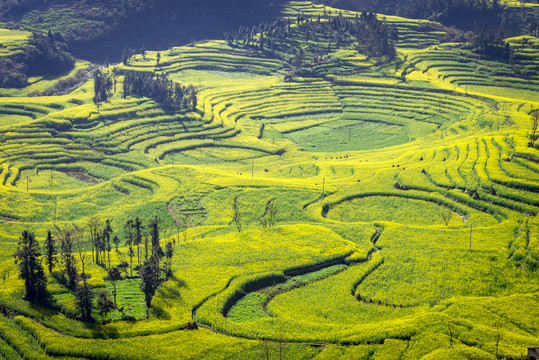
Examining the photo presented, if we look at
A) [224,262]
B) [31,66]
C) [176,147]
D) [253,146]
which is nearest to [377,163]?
[253,146]

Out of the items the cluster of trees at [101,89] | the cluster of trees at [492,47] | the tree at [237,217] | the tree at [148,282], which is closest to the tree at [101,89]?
the cluster of trees at [101,89]

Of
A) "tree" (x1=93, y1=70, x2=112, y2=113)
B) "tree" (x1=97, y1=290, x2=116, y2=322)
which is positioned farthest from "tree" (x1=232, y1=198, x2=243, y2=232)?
"tree" (x1=93, y1=70, x2=112, y2=113)

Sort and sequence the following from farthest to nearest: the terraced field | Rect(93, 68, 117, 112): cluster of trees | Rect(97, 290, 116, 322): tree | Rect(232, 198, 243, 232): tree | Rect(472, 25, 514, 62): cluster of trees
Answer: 1. Rect(472, 25, 514, 62): cluster of trees
2. Rect(93, 68, 117, 112): cluster of trees
3. Rect(232, 198, 243, 232): tree
4. Rect(97, 290, 116, 322): tree
5. the terraced field

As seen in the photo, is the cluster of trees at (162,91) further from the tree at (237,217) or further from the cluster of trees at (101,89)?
the tree at (237,217)

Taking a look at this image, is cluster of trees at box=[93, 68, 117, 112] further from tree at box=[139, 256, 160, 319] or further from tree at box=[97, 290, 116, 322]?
tree at box=[97, 290, 116, 322]

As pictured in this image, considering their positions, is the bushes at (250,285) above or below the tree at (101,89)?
below
